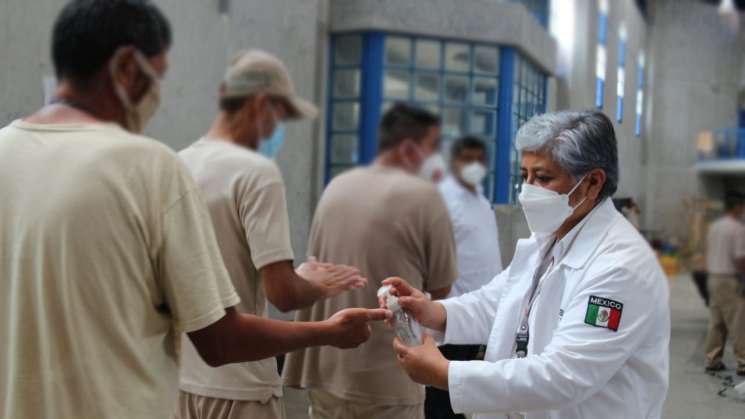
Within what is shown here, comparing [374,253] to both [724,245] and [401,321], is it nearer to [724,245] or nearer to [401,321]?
[401,321]

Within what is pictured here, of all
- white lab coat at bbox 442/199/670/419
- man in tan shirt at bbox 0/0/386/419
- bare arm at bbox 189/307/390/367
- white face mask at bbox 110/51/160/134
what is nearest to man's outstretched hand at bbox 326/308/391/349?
bare arm at bbox 189/307/390/367

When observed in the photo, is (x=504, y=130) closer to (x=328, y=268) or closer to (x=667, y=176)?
(x=667, y=176)

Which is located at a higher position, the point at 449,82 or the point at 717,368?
the point at 449,82

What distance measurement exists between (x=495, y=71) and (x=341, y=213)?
1.89ft

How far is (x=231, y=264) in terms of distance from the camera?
1664mm

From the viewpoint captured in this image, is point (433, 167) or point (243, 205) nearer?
point (243, 205)

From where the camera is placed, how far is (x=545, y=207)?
1.60 m

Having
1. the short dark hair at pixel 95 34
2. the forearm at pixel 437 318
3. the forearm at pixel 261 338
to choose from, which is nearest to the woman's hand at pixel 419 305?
the forearm at pixel 437 318

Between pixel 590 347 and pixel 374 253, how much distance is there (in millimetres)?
729

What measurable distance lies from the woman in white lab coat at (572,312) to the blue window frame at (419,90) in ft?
0.74

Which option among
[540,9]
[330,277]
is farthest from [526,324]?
[540,9]

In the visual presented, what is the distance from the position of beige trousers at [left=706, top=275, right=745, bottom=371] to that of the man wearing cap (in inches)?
41.9

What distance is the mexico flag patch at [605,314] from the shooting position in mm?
1425

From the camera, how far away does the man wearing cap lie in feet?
5.29
